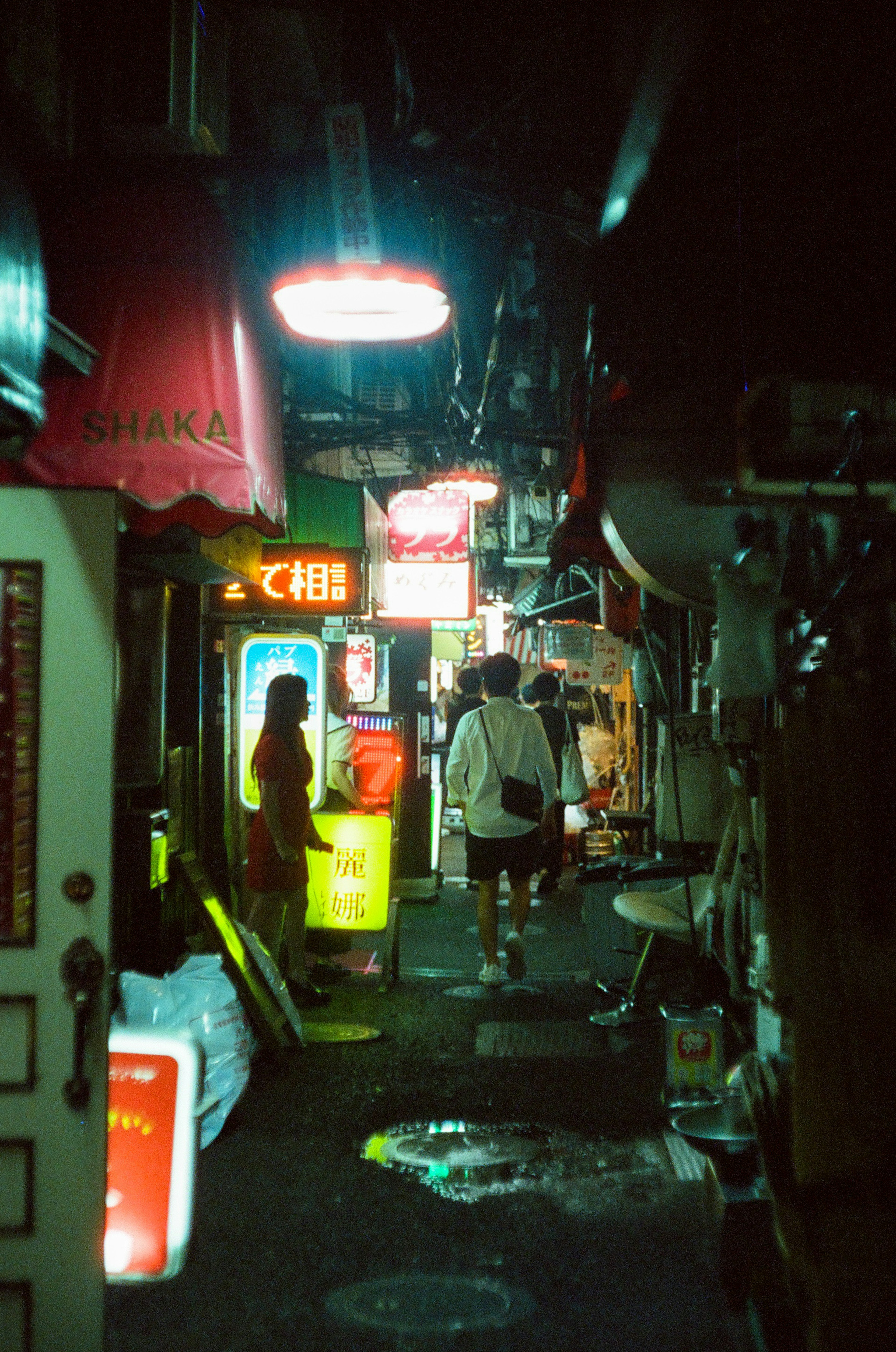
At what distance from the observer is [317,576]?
10.8m

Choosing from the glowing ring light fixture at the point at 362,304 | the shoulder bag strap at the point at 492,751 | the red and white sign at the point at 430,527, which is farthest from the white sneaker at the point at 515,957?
the red and white sign at the point at 430,527

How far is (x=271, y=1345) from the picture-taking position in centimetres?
421

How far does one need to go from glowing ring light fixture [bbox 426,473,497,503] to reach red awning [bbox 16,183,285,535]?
1131 cm

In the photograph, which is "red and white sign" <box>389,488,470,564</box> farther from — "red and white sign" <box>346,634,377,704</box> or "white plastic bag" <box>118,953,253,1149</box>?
"white plastic bag" <box>118,953,253,1149</box>

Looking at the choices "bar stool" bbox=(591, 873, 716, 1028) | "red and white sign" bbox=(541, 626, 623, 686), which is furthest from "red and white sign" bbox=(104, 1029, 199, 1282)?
"red and white sign" bbox=(541, 626, 623, 686)

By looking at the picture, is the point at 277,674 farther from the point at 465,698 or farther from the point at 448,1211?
the point at 465,698

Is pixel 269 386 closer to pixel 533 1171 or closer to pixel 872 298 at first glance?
pixel 872 298

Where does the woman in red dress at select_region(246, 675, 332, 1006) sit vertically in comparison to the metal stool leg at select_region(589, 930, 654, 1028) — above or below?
above

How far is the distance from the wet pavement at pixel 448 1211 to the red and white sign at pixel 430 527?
875 centimetres

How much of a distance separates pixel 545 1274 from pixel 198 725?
5.89 m

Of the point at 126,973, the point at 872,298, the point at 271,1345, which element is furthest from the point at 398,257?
the point at 271,1345

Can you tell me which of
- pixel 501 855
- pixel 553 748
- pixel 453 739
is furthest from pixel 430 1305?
pixel 553 748

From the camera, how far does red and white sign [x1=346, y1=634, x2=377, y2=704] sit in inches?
814

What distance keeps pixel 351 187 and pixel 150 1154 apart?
549 cm
